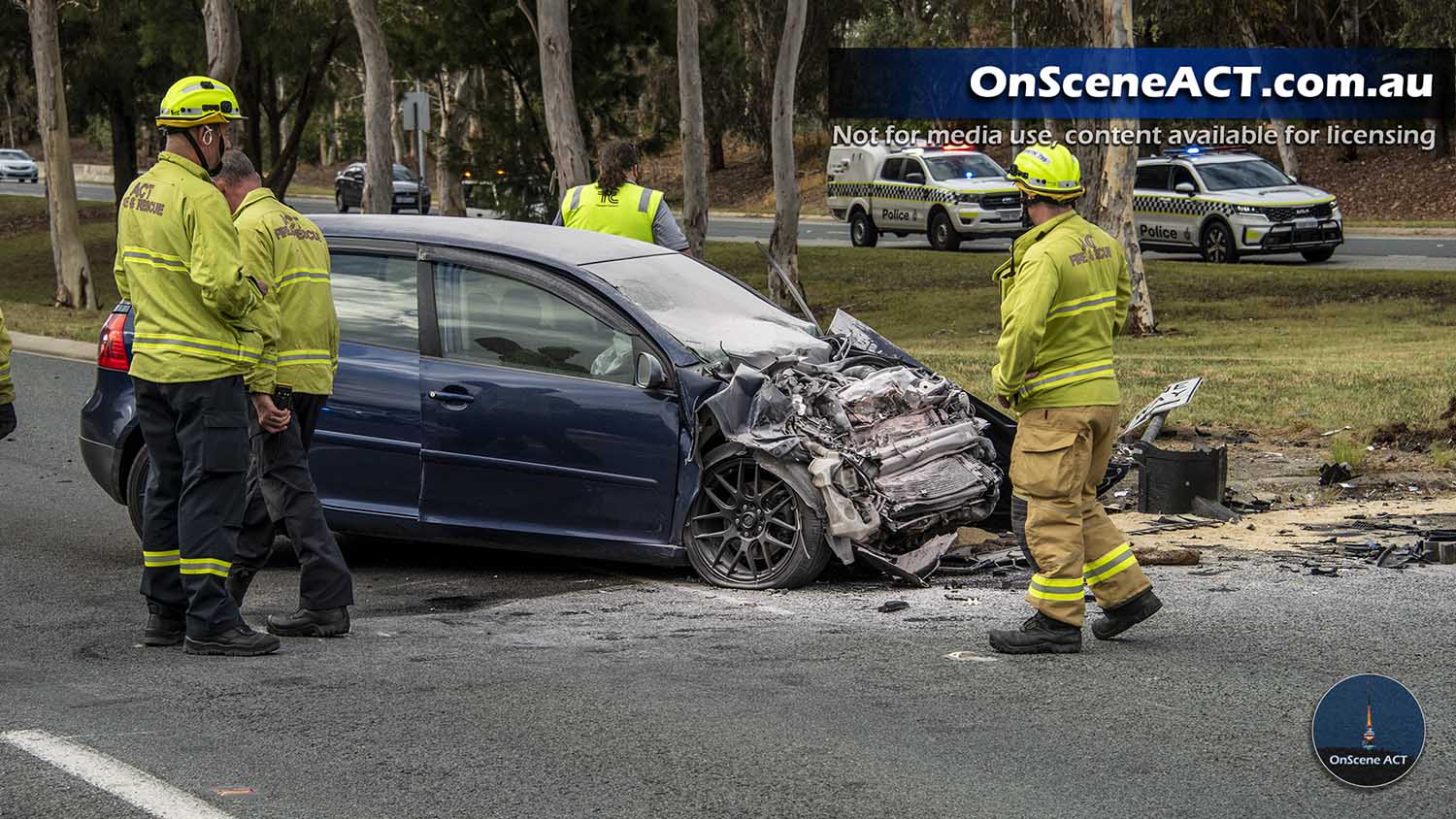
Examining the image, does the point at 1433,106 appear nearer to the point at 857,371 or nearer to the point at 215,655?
the point at 857,371

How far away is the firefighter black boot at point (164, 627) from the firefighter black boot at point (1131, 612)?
334 cm

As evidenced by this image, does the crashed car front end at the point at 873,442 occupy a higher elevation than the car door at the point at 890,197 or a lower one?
lower

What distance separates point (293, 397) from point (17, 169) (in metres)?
69.7

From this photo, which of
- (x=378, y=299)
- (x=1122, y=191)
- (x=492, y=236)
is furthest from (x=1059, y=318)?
A: (x=1122, y=191)

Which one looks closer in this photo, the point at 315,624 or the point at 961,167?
the point at 315,624

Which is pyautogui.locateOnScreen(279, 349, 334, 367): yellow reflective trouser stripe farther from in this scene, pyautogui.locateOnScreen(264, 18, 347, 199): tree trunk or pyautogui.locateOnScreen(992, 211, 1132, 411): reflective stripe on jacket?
pyautogui.locateOnScreen(264, 18, 347, 199): tree trunk

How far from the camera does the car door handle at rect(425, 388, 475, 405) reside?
7.66m

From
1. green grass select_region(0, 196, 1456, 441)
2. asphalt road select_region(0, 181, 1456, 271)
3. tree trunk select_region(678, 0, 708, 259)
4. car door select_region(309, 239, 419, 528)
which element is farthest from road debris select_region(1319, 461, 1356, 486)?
tree trunk select_region(678, 0, 708, 259)

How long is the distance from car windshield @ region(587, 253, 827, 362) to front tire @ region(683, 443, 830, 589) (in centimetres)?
56

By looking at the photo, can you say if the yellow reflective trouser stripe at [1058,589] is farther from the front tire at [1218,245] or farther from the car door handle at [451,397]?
the front tire at [1218,245]

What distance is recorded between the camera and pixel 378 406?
7.77 meters

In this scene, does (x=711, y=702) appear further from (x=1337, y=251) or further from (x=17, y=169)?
(x=17, y=169)

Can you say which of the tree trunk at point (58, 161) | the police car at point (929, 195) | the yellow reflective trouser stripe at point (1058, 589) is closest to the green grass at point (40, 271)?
the tree trunk at point (58, 161)

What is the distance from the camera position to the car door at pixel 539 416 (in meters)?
7.46
